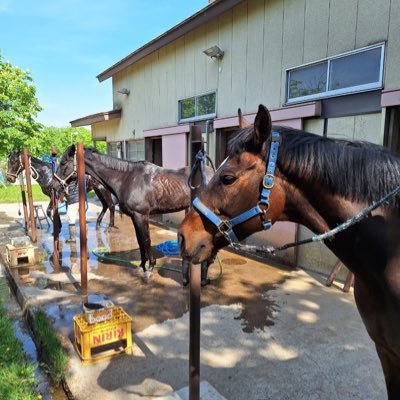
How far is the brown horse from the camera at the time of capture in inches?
52.9

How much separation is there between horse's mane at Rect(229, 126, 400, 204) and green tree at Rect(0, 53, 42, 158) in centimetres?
1813

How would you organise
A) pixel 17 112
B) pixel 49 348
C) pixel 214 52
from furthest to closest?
pixel 17 112 → pixel 214 52 → pixel 49 348

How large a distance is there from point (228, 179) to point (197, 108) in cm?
624

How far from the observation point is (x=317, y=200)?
1.42 m

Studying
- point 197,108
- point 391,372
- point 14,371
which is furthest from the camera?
point 197,108

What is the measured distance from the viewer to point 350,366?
2689 mm

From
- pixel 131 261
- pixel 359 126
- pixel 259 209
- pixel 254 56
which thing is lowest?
pixel 131 261

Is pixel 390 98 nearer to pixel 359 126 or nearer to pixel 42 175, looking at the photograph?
pixel 359 126

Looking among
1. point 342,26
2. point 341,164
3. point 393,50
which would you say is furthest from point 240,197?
point 342,26

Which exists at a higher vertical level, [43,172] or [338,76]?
[338,76]

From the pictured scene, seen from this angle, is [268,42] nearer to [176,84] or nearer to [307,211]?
[176,84]

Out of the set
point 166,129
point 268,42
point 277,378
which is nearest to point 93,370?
point 277,378

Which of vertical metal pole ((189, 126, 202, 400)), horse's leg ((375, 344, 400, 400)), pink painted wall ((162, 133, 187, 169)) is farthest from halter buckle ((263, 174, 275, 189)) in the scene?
pink painted wall ((162, 133, 187, 169))

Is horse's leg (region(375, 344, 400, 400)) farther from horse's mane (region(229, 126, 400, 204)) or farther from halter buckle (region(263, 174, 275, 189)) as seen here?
halter buckle (region(263, 174, 275, 189))
